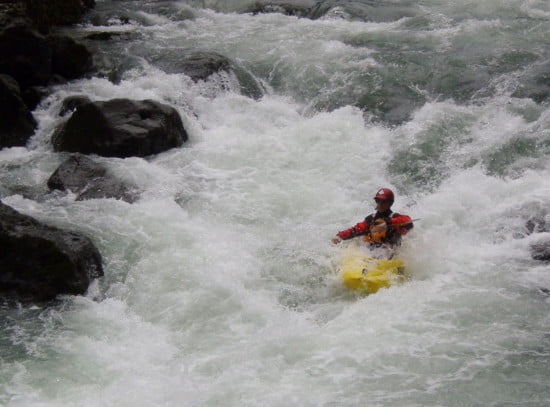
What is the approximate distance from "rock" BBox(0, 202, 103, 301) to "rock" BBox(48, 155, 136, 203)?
6.05 feet

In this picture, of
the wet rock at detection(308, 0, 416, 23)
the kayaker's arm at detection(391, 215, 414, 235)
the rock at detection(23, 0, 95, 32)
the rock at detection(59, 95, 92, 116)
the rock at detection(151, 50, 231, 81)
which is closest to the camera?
the kayaker's arm at detection(391, 215, 414, 235)

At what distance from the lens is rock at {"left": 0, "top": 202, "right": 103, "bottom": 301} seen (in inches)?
224

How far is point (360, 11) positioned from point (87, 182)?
28.2ft

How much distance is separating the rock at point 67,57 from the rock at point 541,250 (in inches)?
315

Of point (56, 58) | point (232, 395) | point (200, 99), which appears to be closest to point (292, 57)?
point (200, 99)

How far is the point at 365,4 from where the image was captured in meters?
14.7

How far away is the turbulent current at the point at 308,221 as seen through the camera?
482 cm

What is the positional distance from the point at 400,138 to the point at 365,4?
6658 mm

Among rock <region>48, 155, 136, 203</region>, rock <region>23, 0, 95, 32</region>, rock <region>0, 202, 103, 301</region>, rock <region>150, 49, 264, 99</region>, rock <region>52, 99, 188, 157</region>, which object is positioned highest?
rock <region>23, 0, 95, 32</region>

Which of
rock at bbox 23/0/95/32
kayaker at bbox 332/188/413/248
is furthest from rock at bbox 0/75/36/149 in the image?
kayaker at bbox 332/188/413/248

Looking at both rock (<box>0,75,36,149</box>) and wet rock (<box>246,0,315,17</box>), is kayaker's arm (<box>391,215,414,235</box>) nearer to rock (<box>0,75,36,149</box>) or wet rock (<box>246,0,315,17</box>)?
rock (<box>0,75,36,149</box>)

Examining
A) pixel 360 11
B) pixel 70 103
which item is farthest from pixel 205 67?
pixel 360 11

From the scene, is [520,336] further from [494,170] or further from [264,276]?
[494,170]

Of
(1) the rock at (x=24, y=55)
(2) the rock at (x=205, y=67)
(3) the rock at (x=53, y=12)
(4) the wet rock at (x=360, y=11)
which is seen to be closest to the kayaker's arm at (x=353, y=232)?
(2) the rock at (x=205, y=67)
